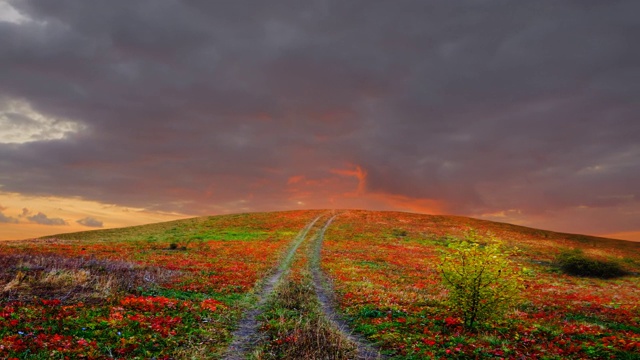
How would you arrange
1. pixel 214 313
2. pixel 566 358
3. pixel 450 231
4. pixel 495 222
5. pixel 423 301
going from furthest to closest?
pixel 495 222 → pixel 450 231 → pixel 423 301 → pixel 214 313 → pixel 566 358

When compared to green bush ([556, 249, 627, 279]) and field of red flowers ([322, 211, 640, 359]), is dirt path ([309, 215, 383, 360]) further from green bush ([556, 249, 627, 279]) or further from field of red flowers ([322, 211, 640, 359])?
green bush ([556, 249, 627, 279])

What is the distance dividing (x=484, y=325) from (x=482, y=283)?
6.65ft

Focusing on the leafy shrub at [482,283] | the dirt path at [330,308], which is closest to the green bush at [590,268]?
the dirt path at [330,308]

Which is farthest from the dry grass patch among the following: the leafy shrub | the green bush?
the green bush

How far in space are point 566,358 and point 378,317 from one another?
733 cm

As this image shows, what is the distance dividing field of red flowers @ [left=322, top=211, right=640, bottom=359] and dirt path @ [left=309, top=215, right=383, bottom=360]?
20.7 inches

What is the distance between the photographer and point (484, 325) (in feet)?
50.0

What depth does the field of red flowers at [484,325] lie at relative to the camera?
12461 mm

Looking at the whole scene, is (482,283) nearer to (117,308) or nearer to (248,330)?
(248,330)

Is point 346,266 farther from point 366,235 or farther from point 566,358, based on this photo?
point 366,235

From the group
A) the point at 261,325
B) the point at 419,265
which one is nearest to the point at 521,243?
the point at 419,265

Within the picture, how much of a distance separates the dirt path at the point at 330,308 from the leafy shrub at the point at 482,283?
4924 mm

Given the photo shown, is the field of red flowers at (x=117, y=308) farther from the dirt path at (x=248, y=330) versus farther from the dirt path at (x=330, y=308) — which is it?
the dirt path at (x=330, y=308)

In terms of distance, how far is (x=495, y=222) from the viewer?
91438 mm
